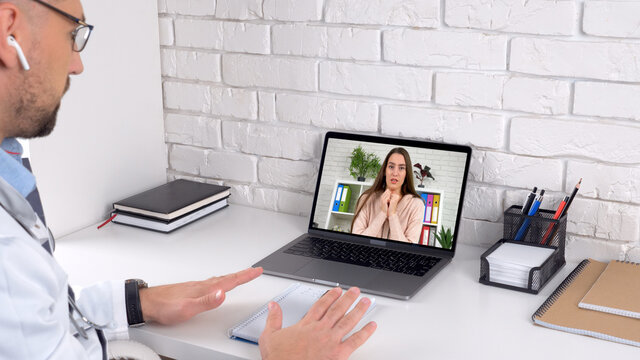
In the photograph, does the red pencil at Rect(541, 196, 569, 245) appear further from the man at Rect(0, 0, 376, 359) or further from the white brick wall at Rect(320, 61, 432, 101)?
the man at Rect(0, 0, 376, 359)

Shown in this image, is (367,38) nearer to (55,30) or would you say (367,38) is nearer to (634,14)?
(634,14)

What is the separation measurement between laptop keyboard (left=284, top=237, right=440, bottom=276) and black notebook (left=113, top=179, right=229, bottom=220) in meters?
0.31

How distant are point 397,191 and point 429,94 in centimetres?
23

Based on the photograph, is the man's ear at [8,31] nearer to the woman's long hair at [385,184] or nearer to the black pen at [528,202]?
the woman's long hair at [385,184]

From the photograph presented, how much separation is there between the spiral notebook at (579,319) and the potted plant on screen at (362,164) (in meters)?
0.46

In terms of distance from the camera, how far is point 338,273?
1.34 metres

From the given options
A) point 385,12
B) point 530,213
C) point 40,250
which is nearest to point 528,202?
point 530,213

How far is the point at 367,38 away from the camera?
1.54 metres

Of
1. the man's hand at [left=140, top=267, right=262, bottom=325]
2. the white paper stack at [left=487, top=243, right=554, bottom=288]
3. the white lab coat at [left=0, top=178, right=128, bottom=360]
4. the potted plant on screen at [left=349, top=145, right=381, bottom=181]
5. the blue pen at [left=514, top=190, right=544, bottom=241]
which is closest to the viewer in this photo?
the white lab coat at [left=0, top=178, right=128, bottom=360]

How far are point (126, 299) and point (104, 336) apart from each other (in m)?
0.11

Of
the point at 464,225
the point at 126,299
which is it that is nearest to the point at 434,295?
the point at 464,225

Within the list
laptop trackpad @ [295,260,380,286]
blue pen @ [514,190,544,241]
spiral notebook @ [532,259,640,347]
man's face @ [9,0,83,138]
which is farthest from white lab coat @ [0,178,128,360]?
blue pen @ [514,190,544,241]

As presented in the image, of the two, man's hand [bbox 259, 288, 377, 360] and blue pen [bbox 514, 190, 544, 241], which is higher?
blue pen [bbox 514, 190, 544, 241]

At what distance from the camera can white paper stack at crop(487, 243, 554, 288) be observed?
1.27 meters
